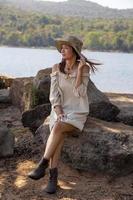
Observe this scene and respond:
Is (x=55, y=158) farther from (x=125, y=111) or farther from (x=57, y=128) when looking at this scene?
(x=125, y=111)

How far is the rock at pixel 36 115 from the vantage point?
25.2 feet

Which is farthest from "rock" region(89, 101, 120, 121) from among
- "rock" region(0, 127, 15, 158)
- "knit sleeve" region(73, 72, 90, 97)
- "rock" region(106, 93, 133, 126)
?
"rock" region(0, 127, 15, 158)

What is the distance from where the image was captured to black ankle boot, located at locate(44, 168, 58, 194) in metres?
5.90

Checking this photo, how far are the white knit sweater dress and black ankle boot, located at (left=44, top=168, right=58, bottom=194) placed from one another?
58 centimetres

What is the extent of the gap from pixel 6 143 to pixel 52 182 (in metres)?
1.43

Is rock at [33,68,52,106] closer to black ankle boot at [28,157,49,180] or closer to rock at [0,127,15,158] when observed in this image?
rock at [0,127,15,158]

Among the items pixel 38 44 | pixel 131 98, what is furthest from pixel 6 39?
pixel 131 98

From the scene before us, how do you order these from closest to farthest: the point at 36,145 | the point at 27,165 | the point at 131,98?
the point at 27,165 < the point at 36,145 < the point at 131,98

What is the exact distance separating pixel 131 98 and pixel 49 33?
194 ft

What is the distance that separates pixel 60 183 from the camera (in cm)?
625

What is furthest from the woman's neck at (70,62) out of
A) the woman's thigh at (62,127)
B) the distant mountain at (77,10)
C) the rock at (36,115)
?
the distant mountain at (77,10)

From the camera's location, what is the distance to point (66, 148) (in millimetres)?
6566

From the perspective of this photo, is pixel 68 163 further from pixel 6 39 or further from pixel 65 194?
pixel 6 39

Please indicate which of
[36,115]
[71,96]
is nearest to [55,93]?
[71,96]
